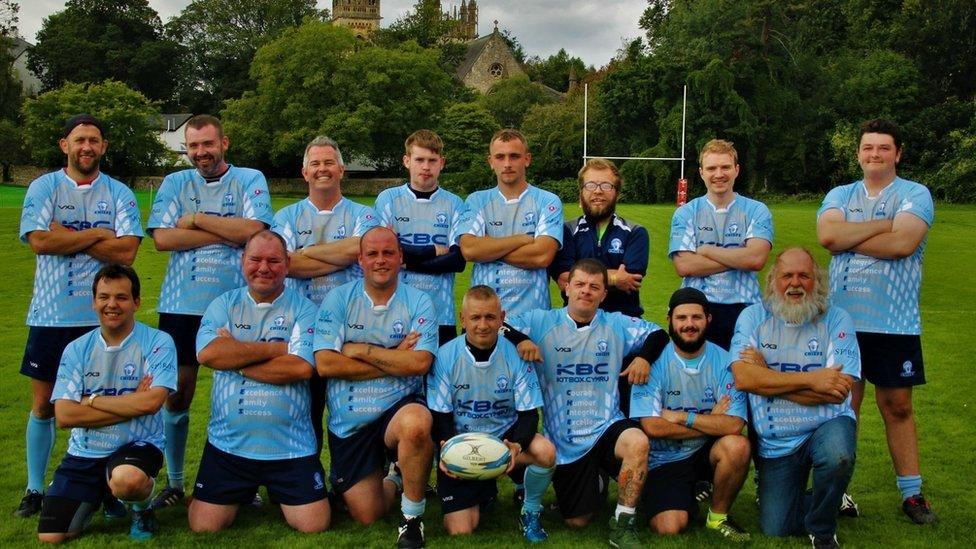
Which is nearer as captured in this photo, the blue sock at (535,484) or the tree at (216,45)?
the blue sock at (535,484)

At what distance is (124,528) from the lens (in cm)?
501

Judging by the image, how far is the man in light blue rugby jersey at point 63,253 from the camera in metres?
5.34

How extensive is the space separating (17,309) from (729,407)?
11.3 meters

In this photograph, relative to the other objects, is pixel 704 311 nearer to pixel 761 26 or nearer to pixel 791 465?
pixel 791 465

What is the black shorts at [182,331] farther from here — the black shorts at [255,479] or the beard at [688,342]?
the beard at [688,342]

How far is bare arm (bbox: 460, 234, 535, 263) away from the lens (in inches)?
220

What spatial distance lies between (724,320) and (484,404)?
166cm

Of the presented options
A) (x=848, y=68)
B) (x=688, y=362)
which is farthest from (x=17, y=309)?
(x=848, y=68)

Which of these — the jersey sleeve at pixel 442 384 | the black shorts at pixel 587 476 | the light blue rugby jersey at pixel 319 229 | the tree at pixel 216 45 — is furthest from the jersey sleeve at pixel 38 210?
the tree at pixel 216 45

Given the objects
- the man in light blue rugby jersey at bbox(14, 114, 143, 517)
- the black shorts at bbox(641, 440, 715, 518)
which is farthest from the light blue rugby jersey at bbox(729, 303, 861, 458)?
the man in light blue rugby jersey at bbox(14, 114, 143, 517)

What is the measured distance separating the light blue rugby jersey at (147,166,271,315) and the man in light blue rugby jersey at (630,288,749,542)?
2.64m

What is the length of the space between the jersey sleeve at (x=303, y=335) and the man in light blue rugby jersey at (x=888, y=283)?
3.10 m

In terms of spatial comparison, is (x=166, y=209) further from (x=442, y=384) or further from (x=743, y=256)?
(x=743, y=256)

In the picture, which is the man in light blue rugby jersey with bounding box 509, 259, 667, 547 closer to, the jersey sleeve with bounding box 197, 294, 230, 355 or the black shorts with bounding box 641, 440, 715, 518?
the black shorts with bounding box 641, 440, 715, 518
